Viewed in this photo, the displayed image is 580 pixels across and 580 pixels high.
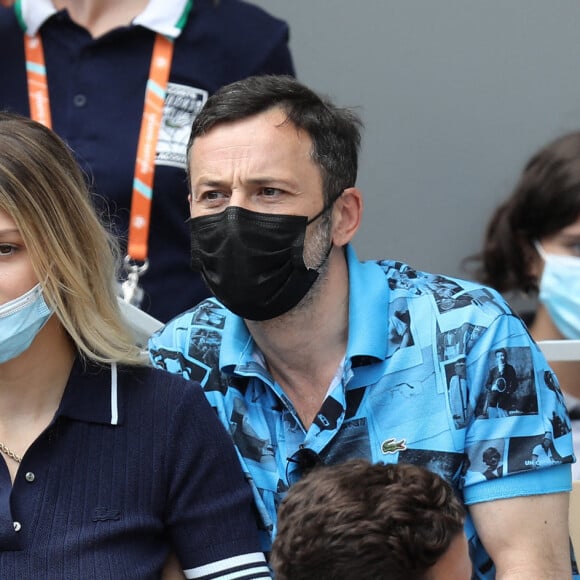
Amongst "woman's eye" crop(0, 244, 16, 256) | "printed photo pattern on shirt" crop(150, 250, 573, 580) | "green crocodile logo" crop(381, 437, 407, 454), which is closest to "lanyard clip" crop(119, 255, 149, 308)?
"printed photo pattern on shirt" crop(150, 250, 573, 580)

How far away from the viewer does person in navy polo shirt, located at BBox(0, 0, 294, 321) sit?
3.62 metres

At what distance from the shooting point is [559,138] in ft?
13.9

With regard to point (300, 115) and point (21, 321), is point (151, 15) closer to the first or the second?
point (300, 115)

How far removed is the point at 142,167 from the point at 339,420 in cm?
103

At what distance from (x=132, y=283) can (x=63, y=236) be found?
75 cm

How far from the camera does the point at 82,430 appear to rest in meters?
2.85

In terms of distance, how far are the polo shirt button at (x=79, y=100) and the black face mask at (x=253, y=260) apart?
84 centimetres

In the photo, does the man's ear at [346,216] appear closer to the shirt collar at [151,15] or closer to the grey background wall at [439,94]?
the shirt collar at [151,15]

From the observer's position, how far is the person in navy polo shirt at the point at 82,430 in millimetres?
2748

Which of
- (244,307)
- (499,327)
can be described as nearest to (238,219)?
(244,307)

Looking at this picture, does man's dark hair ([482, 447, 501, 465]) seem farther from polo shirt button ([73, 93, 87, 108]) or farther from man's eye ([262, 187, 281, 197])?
polo shirt button ([73, 93, 87, 108])

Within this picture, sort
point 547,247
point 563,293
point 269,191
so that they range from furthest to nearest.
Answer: point 547,247 → point 563,293 → point 269,191

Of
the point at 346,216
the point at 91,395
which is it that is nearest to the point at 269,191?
the point at 346,216

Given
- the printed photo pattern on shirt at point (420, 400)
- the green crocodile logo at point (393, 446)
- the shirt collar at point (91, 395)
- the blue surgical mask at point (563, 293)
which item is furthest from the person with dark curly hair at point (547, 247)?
the shirt collar at point (91, 395)
